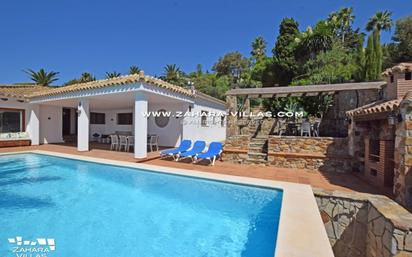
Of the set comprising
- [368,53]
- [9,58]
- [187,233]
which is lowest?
[187,233]

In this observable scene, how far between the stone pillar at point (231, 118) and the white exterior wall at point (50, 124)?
1484 cm

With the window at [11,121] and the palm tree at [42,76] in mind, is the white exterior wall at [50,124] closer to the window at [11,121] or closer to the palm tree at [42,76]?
the window at [11,121]

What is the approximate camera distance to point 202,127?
17.0 metres

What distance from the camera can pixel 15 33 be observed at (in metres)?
16.8

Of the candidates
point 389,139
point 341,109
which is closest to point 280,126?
point 341,109

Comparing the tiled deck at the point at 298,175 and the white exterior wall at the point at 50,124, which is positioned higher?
the white exterior wall at the point at 50,124

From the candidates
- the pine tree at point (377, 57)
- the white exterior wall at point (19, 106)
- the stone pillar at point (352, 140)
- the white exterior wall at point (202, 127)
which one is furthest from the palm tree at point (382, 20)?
the white exterior wall at point (19, 106)

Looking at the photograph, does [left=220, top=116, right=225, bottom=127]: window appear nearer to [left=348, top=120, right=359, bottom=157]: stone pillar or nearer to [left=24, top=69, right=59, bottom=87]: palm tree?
[left=348, top=120, right=359, bottom=157]: stone pillar

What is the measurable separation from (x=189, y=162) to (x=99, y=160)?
4.27m

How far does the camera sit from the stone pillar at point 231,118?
470 inches

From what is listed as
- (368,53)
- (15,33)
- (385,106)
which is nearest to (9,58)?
(15,33)

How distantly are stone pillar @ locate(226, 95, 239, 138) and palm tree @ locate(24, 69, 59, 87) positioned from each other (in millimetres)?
33796

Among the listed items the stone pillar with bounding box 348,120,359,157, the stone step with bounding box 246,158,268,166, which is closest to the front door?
the stone step with bounding box 246,158,268,166

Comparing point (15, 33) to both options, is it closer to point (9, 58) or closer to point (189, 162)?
point (9, 58)
